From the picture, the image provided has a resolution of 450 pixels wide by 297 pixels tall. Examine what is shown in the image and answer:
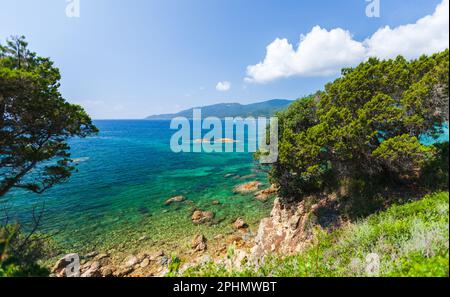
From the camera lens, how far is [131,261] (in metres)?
13.7

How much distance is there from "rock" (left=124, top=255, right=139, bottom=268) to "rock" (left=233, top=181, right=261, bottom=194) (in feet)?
46.0

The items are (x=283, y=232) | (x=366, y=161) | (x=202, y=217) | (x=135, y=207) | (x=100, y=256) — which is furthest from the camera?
(x=135, y=207)

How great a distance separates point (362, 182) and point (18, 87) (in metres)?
18.7

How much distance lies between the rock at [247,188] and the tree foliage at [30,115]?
1890cm

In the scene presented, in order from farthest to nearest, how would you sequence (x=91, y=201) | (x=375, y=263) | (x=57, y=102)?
(x=91, y=201), (x=57, y=102), (x=375, y=263)

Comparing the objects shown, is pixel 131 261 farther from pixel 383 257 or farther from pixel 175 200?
pixel 383 257

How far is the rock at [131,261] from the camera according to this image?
44.1 ft

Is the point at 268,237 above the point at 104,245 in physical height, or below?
above

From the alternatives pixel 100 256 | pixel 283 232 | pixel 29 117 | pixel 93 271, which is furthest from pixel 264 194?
pixel 29 117

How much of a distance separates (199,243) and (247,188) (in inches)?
478
